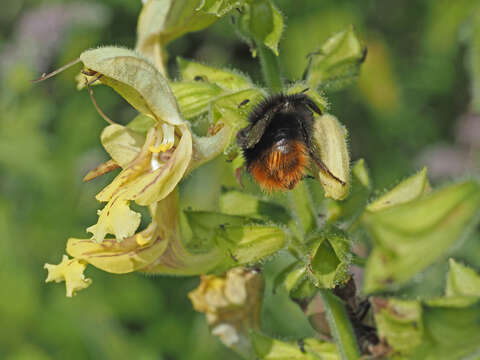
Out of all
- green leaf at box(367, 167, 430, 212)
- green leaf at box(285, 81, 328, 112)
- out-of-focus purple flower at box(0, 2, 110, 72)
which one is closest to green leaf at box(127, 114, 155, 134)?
green leaf at box(285, 81, 328, 112)

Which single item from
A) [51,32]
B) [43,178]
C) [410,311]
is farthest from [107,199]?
[51,32]

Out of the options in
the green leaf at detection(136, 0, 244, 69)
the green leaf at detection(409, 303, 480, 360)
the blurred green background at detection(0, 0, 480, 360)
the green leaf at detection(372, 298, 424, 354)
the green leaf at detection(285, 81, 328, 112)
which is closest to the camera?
the green leaf at detection(409, 303, 480, 360)

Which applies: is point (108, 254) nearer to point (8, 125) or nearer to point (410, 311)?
point (410, 311)

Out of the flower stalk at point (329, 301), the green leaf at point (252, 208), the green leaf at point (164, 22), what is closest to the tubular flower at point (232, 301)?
the green leaf at point (252, 208)

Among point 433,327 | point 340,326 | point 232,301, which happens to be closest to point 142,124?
point 232,301

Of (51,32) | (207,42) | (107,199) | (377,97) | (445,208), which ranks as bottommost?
(377,97)

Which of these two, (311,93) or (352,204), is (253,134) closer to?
(311,93)

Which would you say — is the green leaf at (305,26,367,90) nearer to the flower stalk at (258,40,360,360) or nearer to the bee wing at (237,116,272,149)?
the flower stalk at (258,40,360,360)
